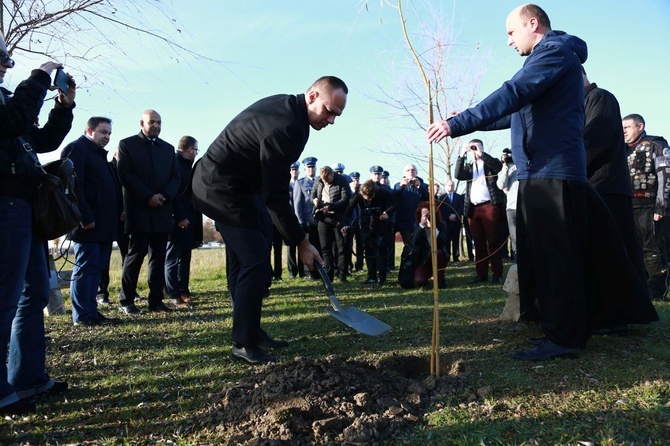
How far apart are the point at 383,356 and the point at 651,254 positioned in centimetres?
424

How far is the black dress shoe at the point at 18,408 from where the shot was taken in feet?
9.41

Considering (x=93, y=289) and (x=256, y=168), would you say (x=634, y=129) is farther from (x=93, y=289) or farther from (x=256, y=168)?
(x=93, y=289)

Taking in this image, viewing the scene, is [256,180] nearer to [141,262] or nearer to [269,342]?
[269,342]

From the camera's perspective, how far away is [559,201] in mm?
3527

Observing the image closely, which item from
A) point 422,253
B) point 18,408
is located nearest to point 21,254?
point 18,408

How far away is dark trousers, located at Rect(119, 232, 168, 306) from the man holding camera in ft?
15.5

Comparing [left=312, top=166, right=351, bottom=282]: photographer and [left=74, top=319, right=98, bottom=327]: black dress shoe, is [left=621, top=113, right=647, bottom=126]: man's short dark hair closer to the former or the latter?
[left=312, top=166, right=351, bottom=282]: photographer

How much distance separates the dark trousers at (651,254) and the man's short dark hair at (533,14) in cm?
356

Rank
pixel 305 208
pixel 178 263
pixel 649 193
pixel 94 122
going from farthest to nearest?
pixel 305 208 < pixel 178 263 < pixel 649 193 < pixel 94 122

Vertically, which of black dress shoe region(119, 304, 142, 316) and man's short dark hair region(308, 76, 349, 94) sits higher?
man's short dark hair region(308, 76, 349, 94)

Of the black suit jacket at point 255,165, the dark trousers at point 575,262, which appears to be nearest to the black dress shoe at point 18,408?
the black suit jacket at point 255,165

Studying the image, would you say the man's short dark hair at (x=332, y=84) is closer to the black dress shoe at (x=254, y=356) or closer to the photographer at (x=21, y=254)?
the photographer at (x=21, y=254)

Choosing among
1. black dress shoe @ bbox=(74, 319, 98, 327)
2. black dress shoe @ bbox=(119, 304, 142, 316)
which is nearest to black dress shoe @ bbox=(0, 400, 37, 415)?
black dress shoe @ bbox=(74, 319, 98, 327)

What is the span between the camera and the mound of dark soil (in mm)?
2488
